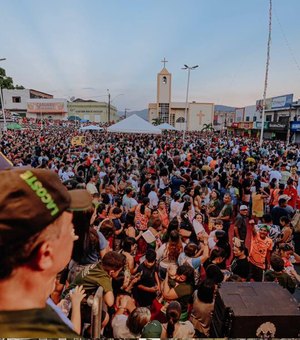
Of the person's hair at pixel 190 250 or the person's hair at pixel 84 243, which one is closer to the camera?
the person's hair at pixel 84 243

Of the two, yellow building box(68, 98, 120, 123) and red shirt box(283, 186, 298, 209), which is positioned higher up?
yellow building box(68, 98, 120, 123)

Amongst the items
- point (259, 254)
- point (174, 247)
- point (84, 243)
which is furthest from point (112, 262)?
point (259, 254)

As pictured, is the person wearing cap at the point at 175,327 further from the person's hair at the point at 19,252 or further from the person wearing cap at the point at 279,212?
the person wearing cap at the point at 279,212

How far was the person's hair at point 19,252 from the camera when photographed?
0.88 m

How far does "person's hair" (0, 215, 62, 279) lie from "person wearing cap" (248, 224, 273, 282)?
4.03 m

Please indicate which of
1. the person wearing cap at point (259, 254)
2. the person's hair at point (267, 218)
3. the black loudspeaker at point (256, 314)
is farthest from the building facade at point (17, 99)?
the black loudspeaker at point (256, 314)

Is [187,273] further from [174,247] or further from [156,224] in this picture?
[156,224]

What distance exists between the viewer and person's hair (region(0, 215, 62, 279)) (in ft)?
2.89

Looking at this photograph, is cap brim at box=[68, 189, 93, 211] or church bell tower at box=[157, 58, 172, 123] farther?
church bell tower at box=[157, 58, 172, 123]

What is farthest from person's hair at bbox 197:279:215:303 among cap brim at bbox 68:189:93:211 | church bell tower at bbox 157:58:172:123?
church bell tower at bbox 157:58:172:123

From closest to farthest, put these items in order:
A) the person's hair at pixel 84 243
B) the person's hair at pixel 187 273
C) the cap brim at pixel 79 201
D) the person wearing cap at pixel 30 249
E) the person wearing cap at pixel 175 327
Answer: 1. the person wearing cap at pixel 30 249
2. the cap brim at pixel 79 201
3. the person's hair at pixel 84 243
4. the person wearing cap at pixel 175 327
5. the person's hair at pixel 187 273

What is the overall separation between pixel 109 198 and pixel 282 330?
4.98 meters

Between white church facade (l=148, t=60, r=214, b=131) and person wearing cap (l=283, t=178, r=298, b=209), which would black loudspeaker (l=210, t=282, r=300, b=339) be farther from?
white church facade (l=148, t=60, r=214, b=131)

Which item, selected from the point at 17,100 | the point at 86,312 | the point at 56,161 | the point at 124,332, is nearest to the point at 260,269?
the point at 124,332
